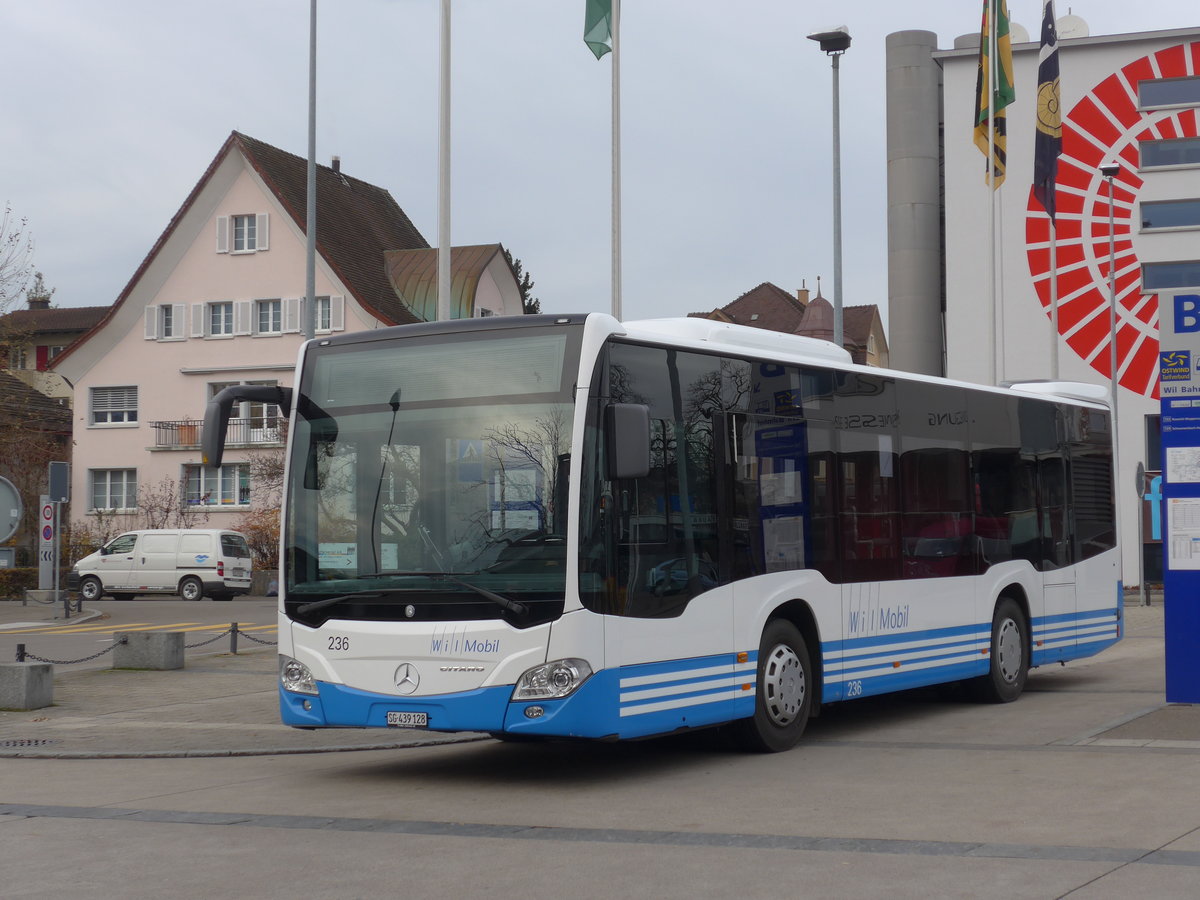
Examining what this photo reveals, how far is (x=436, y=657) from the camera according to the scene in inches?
391

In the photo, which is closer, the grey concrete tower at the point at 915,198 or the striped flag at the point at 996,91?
the striped flag at the point at 996,91

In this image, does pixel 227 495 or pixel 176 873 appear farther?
pixel 227 495

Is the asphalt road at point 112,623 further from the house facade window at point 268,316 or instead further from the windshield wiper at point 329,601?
the house facade window at point 268,316

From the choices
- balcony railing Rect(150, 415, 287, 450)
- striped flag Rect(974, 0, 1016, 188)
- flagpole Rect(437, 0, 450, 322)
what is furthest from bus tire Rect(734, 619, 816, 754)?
balcony railing Rect(150, 415, 287, 450)

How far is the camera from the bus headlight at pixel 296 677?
10492 millimetres

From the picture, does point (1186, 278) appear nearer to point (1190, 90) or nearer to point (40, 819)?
point (1190, 90)

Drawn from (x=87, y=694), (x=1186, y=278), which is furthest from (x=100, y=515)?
(x=87, y=694)

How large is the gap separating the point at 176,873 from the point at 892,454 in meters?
7.49

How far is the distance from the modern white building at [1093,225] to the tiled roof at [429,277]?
17.2m

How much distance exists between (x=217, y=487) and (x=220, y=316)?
616cm

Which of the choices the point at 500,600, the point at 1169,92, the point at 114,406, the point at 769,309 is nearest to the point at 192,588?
the point at 114,406

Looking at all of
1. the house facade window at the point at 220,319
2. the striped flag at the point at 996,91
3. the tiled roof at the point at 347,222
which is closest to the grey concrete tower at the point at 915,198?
the tiled roof at the point at 347,222

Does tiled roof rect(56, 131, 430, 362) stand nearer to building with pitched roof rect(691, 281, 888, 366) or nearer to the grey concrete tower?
the grey concrete tower

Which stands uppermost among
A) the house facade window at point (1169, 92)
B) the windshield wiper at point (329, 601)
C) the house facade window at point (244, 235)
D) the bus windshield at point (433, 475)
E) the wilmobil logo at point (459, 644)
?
the house facade window at point (1169, 92)
